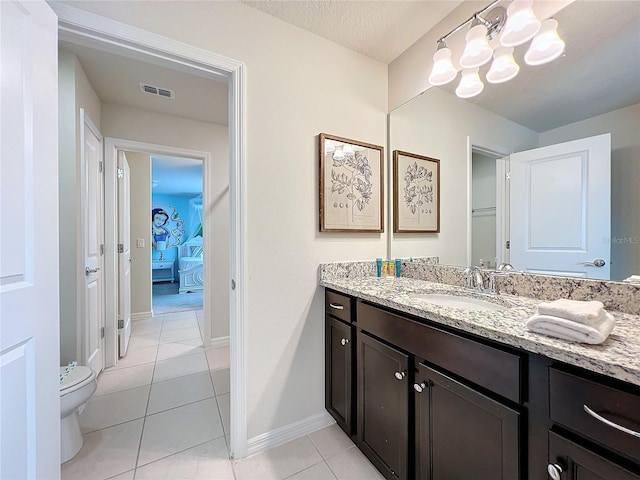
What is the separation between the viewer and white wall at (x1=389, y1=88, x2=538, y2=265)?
147 centimetres

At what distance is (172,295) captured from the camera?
17.7 feet

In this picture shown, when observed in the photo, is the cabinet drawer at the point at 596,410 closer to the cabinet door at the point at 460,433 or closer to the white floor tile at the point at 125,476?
the cabinet door at the point at 460,433

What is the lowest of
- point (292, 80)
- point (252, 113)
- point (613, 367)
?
point (613, 367)

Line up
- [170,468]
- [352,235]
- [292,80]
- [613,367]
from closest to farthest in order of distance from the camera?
[613,367] < [170,468] < [292,80] < [352,235]

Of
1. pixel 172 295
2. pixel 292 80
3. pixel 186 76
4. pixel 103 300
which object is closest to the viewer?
pixel 292 80

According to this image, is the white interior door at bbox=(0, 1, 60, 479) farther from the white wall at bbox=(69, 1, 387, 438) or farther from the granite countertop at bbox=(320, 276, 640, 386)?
the granite countertop at bbox=(320, 276, 640, 386)

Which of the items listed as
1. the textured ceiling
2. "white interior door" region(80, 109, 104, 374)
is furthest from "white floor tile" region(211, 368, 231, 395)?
the textured ceiling

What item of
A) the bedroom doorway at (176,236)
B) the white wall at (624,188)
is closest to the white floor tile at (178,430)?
the white wall at (624,188)

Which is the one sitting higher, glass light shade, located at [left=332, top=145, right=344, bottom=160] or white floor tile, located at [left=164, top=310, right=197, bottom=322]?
glass light shade, located at [left=332, top=145, right=344, bottom=160]

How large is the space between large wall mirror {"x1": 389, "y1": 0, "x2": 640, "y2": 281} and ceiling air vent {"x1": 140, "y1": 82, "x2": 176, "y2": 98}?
190 centimetres

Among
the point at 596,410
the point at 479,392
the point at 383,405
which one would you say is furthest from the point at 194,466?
the point at 596,410

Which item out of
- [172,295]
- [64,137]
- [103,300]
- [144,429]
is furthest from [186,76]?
[172,295]

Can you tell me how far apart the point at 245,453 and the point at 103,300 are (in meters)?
1.91

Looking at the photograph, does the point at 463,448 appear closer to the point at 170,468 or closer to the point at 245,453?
the point at 245,453
